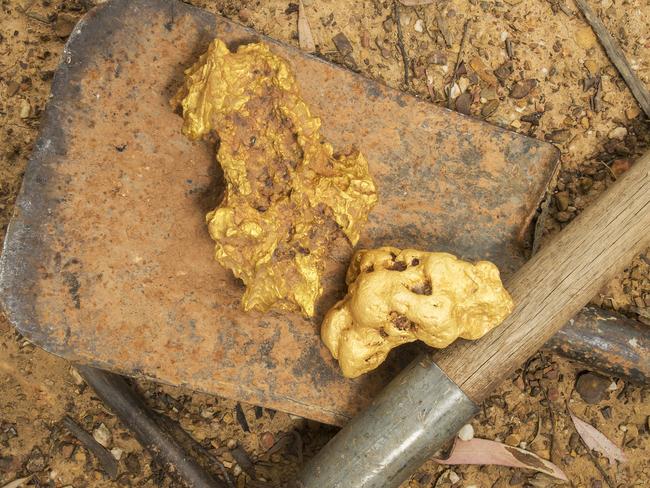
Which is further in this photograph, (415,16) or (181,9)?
(415,16)

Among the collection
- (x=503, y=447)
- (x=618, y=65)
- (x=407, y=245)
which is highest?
(x=618, y=65)

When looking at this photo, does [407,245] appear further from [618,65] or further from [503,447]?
[618,65]

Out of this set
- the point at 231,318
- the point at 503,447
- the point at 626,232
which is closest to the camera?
the point at 626,232

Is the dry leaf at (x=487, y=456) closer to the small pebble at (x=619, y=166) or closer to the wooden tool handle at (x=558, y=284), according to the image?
the wooden tool handle at (x=558, y=284)

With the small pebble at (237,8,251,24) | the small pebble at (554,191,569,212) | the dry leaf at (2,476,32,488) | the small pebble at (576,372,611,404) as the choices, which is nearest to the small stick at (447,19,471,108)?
the small pebble at (554,191,569,212)

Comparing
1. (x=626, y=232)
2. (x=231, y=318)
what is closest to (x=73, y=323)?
(x=231, y=318)
